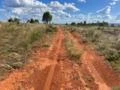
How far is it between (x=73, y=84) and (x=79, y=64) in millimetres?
3523

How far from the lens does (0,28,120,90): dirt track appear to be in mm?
9651

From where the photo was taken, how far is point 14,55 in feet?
47.7

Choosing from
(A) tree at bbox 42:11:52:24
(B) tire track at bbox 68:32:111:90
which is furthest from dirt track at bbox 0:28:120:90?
(A) tree at bbox 42:11:52:24

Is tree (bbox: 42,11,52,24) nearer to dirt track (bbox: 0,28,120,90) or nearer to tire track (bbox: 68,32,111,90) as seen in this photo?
tire track (bbox: 68,32,111,90)

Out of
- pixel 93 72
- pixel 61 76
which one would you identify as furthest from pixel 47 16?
pixel 61 76

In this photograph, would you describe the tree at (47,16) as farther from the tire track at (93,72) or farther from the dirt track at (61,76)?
the dirt track at (61,76)

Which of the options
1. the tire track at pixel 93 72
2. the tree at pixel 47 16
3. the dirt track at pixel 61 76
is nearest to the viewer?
the dirt track at pixel 61 76

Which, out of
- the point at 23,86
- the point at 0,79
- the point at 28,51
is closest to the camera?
the point at 23,86

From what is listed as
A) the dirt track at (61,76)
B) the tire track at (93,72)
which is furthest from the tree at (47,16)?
the dirt track at (61,76)

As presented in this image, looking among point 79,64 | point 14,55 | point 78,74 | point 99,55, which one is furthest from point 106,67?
point 14,55

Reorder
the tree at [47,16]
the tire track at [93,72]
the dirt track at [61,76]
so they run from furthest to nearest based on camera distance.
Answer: the tree at [47,16], the tire track at [93,72], the dirt track at [61,76]

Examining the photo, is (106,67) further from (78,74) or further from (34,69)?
(34,69)

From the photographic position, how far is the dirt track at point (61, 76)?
965cm

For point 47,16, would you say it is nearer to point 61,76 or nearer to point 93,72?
point 93,72
